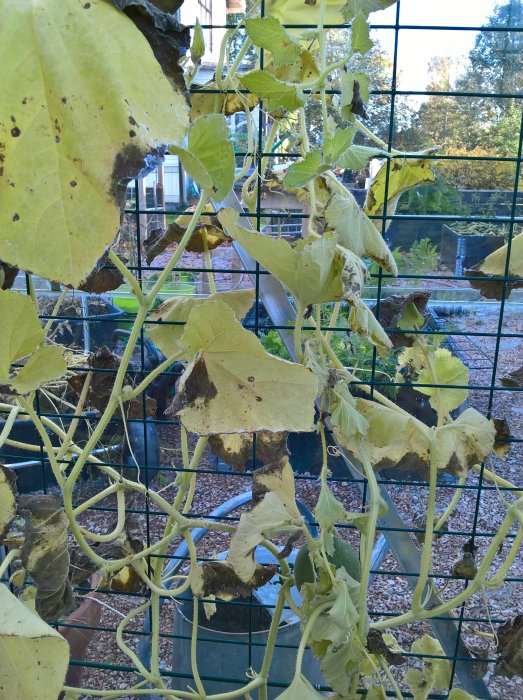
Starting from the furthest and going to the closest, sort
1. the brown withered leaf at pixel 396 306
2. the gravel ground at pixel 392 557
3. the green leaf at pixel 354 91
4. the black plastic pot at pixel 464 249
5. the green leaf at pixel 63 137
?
the black plastic pot at pixel 464 249 < the gravel ground at pixel 392 557 < the brown withered leaf at pixel 396 306 < the green leaf at pixel 354 91 < the green leaf at pixel 63 137

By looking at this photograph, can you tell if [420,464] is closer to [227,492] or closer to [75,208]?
[75,208]

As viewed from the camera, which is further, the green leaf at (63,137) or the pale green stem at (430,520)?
the pale green stem at (430,520)

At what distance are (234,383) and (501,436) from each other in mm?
323

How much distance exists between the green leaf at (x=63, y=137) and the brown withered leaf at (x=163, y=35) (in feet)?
0.11

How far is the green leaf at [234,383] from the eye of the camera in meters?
0.49

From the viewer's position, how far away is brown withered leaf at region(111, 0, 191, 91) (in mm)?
383

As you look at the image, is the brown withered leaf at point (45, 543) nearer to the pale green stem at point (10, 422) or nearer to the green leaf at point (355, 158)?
the pale green stem at point (10, 422)

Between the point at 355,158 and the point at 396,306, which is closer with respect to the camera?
the point at 355,158

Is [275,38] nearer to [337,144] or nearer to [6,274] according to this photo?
[337,144]

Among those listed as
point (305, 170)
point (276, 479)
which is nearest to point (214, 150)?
point (305, 170)

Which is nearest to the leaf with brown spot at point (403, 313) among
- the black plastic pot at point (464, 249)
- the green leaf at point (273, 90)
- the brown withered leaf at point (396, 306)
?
the brown withered leaf at point (396, 306)

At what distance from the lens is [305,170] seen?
0.52 metres

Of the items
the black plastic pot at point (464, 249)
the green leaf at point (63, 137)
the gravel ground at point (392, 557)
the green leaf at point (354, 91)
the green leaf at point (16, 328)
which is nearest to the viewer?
the green leaf at point (63, 137)

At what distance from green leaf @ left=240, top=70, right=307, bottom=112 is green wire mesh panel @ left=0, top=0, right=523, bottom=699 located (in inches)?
3.1
